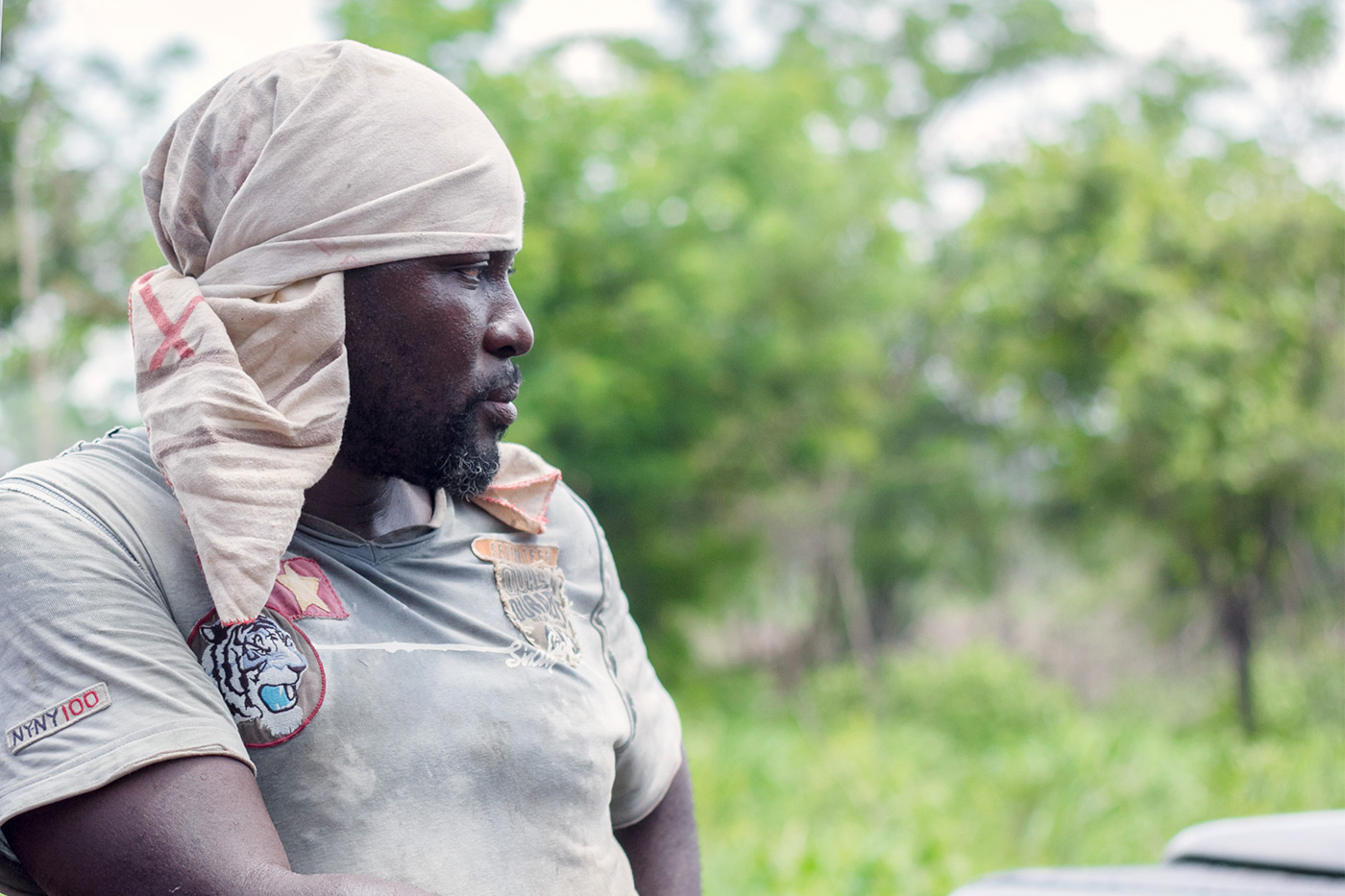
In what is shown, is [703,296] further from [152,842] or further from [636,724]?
[152,842]

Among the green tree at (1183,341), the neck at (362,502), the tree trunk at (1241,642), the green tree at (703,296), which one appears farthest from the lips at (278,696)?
the tree trunk at (1241,642)

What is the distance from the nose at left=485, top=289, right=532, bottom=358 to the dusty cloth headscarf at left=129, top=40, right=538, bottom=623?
7cm

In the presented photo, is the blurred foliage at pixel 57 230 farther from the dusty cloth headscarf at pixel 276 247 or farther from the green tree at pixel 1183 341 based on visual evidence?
the green tree at pixel 1183 341

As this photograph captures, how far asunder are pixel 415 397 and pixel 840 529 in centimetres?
1671

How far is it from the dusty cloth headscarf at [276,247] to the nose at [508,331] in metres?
0.07

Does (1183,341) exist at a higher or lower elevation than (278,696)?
lower

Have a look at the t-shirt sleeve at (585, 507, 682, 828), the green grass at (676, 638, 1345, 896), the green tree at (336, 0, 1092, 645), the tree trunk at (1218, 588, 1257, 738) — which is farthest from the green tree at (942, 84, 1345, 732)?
the t-shirt sleeve at (585, 507, 682, 828)

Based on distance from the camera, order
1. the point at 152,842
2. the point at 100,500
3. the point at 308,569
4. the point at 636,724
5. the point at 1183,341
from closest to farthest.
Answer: the point at 152,842 < the point at 100,500 < the point at 308,569 < the point at 636,724 < the point at 1183,341

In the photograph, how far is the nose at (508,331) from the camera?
1.34 meters

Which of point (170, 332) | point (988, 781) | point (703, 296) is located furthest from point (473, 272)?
point (703, 296)

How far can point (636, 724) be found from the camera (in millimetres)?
1512

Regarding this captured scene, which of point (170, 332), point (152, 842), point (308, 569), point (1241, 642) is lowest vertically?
point (1241, 642)

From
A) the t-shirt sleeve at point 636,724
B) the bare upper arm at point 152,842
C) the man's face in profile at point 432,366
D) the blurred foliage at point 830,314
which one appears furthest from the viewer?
the blurred foliage at point 830,314

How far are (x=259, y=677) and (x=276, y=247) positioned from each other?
15.8 inches
